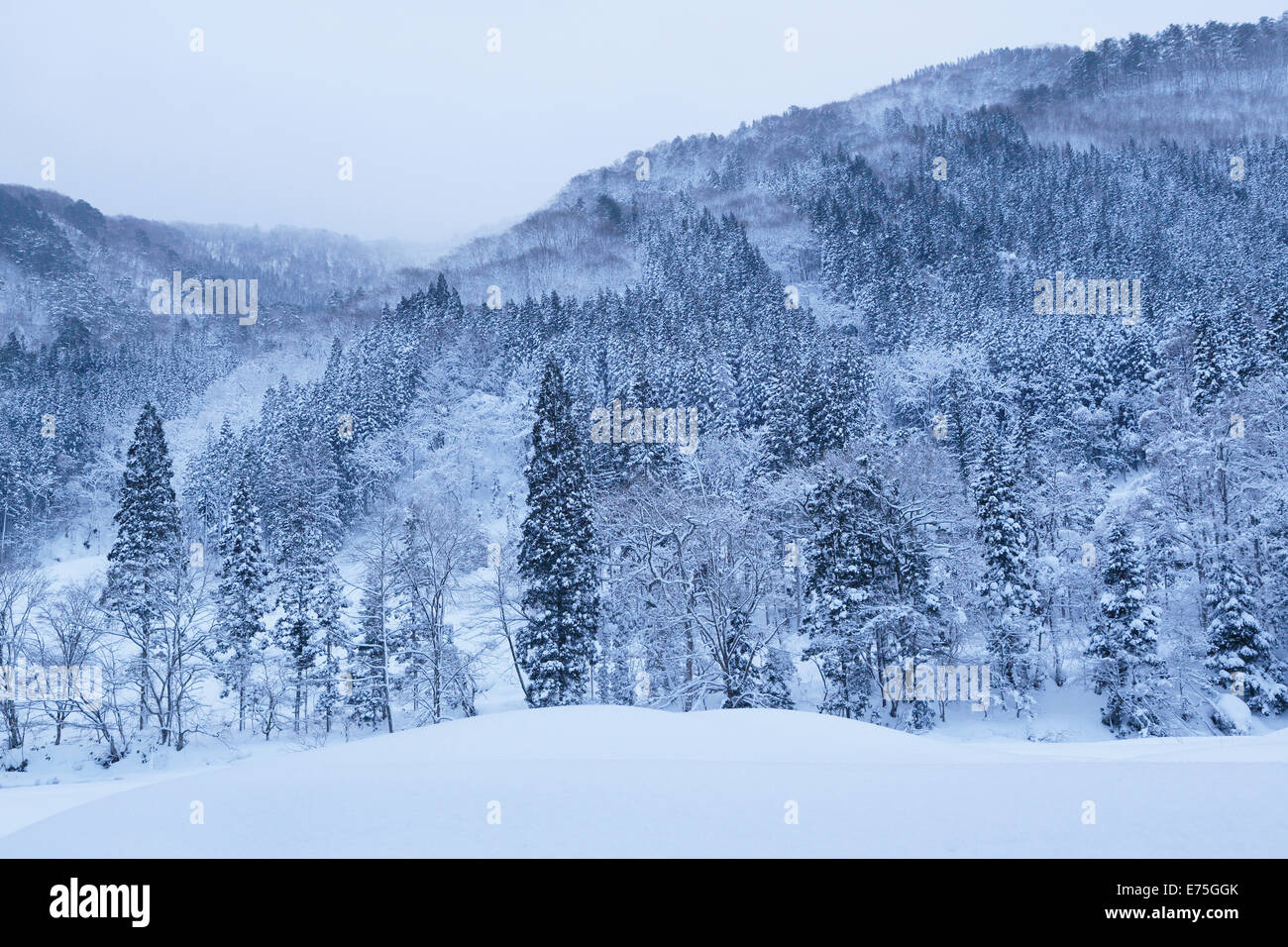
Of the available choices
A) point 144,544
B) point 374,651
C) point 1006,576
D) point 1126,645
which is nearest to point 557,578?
point 374,651

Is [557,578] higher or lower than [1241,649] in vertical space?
higher

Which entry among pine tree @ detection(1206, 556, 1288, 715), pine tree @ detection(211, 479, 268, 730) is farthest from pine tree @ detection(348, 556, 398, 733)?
pine tree @ detection(1206, 556, 1288, 715)

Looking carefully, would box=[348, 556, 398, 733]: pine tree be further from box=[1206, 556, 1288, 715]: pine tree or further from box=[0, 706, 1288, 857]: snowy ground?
box=[1206, 556, 1288, 715]: pine tree

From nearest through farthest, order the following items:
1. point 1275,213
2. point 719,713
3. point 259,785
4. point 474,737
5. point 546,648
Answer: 1. point 259,785
2. point 474,737
3. point 719,713
4. point 546,648
5. point 1275,213

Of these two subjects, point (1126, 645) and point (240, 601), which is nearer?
point (1126, 645)

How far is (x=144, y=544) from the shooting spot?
30.0m

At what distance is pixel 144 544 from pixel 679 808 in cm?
3248

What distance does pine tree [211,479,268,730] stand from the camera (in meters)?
33.0

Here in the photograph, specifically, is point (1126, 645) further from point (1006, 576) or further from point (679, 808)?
point (679, 808)

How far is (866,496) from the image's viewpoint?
99.1ft

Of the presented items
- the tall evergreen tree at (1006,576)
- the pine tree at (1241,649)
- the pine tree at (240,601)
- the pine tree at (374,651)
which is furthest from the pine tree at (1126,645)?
the pine tree at (240,601)

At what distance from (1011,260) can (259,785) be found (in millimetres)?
134506
